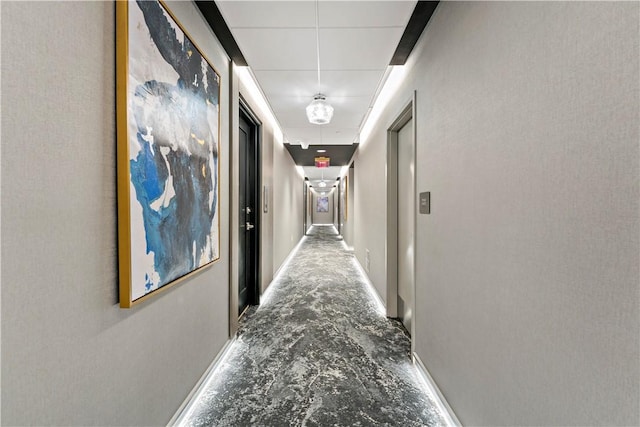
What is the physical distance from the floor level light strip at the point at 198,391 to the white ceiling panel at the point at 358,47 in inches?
105

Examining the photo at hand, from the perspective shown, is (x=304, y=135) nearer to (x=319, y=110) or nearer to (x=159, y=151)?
(x=319, y=110)

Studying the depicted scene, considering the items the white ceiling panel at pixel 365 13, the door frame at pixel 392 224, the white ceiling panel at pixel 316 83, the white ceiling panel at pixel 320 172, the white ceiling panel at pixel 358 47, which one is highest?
the white ceiling panel at pixel 320 172

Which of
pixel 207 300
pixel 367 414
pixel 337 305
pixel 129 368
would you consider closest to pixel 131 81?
pixel 129 368

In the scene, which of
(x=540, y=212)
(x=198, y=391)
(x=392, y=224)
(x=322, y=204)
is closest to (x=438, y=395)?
(x=540, y=212)

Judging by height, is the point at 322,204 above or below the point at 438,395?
above

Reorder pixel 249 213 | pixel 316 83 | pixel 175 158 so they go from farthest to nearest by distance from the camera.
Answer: pixel 249 213
pixel 316 83
pixel 175 158

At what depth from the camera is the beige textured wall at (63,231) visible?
71cm

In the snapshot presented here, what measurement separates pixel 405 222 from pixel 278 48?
209cm

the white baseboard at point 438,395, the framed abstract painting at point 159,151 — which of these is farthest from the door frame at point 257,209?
the white baseboard at point 438,395

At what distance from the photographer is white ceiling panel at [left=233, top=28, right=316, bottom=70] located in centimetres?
197

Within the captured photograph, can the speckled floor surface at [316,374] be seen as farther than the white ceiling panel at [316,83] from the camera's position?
No

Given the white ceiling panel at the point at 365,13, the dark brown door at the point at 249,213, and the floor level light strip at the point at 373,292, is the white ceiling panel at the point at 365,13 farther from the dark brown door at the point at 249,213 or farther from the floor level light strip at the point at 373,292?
the floor level light strip at the point at 373,292

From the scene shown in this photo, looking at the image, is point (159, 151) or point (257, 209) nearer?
point (159, 151)

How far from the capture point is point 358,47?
213cm
